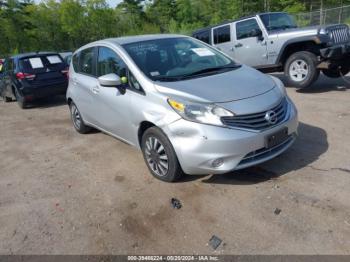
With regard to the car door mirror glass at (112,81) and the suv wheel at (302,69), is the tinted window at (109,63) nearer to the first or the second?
the car door mirror glass at (112,81)

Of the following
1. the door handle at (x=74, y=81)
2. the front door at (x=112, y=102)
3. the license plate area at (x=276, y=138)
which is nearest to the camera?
the license plate area at (x=276, y=138)

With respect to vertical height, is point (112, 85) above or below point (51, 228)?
above

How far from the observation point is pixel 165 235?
330 cm

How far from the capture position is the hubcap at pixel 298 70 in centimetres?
778

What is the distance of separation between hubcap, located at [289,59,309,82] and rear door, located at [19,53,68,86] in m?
6.32

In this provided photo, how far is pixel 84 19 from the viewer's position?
43.7 m

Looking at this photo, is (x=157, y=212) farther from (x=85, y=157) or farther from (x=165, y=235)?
(x=85, y=157)

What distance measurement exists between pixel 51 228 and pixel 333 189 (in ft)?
9.75

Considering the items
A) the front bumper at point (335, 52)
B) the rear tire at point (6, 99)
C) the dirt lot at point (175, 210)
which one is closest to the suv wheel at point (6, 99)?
the rear tire at point (6, 99)

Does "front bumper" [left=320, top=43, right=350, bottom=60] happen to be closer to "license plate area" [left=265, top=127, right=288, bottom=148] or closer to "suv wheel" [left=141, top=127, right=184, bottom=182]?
"license plate area" [left=265, top=127, right=288, bottom=148]

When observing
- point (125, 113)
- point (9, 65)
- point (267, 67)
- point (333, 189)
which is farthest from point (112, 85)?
point (9, 65)

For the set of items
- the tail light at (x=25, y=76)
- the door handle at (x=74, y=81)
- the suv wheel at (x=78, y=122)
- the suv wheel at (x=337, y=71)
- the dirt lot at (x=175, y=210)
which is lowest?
the dirt lot at (x=175, y=210)

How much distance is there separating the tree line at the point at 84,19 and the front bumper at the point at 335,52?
3466 cm

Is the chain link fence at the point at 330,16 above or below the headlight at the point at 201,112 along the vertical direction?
above
